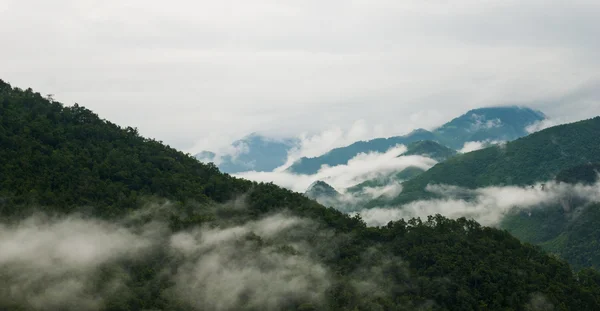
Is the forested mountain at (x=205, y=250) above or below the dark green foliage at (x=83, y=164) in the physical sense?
below

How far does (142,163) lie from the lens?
11138 centimetres

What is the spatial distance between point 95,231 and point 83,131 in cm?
2878

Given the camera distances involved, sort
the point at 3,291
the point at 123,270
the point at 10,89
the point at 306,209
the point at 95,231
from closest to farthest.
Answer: the point at 3,291 < the point at 123,270 < the point at 95,231 < the point at 306,209 < the point at 10,89

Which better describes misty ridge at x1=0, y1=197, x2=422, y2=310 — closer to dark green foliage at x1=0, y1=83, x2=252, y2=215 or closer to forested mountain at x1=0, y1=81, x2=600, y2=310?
forested mountain at x1=0, y1=81, x2=600, y2=310

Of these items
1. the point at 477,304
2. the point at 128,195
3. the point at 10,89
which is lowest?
the point at 477,304

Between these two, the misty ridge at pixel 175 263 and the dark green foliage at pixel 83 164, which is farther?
the dark green foliage at pixel 83 164

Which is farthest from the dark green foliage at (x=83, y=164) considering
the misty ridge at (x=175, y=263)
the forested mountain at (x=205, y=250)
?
the misty ridge at (x=175, y=263)

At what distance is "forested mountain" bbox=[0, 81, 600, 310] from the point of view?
3123 inches

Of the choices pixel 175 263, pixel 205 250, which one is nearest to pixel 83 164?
pixel 175 263

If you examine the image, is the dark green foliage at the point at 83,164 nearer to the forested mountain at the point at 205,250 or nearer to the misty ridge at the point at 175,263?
the forested mountain at the point at 205,250

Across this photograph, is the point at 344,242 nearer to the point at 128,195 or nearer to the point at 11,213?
the point at 128,195

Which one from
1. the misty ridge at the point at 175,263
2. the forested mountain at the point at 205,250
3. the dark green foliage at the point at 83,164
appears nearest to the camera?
the misty ridge at the point at 175,263

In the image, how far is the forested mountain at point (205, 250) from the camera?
3123 inches

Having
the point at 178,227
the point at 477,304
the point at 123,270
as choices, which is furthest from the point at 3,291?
the point at 477,304
